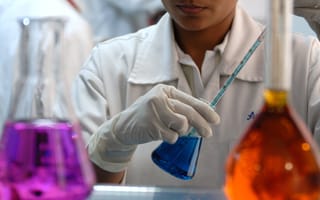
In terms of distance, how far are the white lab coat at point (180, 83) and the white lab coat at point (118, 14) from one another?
1.08m

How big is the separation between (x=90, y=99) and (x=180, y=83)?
6.1 inches

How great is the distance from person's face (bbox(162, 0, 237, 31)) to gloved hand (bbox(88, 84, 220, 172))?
0.49 ft

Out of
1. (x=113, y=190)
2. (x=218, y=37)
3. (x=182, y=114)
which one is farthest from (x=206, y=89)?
(x=113, y=190)

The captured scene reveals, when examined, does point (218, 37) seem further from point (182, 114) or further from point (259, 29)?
point (182, 114)

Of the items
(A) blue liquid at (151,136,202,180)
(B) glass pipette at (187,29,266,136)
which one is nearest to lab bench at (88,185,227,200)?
(A) blue liquid at (151,136,202,180)

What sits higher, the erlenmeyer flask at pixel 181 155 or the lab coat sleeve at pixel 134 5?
the erlenmeyer flask at pixel 181 155

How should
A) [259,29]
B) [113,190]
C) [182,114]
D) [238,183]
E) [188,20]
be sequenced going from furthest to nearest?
1. [259,29]
2. [188,20]
3. [182,114]
4. [113,190]
5. [238,183]

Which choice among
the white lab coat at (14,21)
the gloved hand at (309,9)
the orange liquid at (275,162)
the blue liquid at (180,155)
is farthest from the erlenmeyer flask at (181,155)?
the white lab coat at (14,21)

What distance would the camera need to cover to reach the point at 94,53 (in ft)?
3.47

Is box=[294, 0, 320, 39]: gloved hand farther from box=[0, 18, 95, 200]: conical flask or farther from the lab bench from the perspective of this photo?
box=[0, 18, 95, 200]: conical flask

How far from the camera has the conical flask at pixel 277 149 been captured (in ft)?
1.17

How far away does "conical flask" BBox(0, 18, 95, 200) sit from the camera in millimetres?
381

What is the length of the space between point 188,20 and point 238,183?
55 centimetres

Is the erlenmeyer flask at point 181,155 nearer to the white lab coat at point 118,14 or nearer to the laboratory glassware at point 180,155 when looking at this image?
the laboratory glassware at point 180,155
